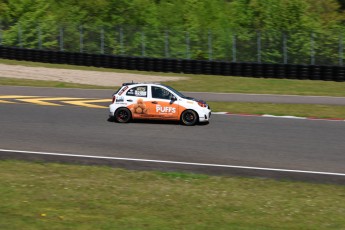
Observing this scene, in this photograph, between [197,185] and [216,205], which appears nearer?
[216,205]

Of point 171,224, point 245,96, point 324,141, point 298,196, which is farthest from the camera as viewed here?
point 245,96

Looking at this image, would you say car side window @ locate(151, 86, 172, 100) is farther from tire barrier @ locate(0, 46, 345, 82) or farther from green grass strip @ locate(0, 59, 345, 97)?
tire barrier @ locate(0, 46, 345, 82)

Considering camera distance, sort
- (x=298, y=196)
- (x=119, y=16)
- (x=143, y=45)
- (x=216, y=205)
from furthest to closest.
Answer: (x=119, y=16), (x=143, y=45), (x=298, y=196), (x=216, y=205)

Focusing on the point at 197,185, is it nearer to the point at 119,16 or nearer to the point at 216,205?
the point at 216,205

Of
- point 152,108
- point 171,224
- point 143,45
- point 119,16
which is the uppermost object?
point 119,16

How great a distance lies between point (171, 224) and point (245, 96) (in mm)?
18137

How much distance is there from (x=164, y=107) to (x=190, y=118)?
874mm

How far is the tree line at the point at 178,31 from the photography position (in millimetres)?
34719

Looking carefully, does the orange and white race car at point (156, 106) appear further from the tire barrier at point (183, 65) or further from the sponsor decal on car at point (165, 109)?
the tire barrier at point (183, 65)

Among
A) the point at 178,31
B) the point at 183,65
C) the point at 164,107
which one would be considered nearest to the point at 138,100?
the point at 164,107

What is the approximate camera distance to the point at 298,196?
12102 mm

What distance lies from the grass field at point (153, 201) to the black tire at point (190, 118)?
252 inches

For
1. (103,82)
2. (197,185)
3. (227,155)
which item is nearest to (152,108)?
(227,155)

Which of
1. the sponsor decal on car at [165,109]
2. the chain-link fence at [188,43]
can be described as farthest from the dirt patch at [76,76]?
the sponsor decal on car at [165,109]
